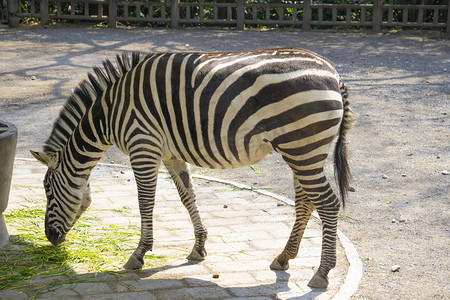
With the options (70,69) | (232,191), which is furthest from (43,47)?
(232,191)

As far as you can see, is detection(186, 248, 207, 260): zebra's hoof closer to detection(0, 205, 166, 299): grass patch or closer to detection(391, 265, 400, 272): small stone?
detection(0, 205, 166, 299): grass patch

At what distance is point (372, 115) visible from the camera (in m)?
10.0

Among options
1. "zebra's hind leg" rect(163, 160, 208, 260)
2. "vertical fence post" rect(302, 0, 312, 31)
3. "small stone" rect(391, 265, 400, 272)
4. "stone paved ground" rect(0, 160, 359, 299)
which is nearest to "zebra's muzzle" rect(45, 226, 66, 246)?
"stone paved ground" rect(0, 160, 359, 299)

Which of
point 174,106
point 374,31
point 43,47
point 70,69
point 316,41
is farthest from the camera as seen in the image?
point 374,31

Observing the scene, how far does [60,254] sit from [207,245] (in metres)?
1.25

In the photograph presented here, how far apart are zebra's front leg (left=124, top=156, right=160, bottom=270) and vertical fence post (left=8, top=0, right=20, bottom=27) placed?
15.8 meters

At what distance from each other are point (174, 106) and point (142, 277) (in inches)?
52.5

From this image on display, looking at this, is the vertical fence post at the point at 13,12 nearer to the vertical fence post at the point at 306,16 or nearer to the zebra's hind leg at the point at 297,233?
the vertical fence post at the point at 306,16

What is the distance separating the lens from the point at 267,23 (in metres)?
19.4

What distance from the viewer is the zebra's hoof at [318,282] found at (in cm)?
453

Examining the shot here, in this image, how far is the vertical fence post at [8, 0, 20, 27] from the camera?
61.5 feet

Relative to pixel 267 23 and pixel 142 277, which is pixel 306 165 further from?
pixel 267 23

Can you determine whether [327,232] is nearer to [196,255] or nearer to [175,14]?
[196,255]

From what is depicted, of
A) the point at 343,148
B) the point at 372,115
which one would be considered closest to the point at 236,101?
the point at 343,148
